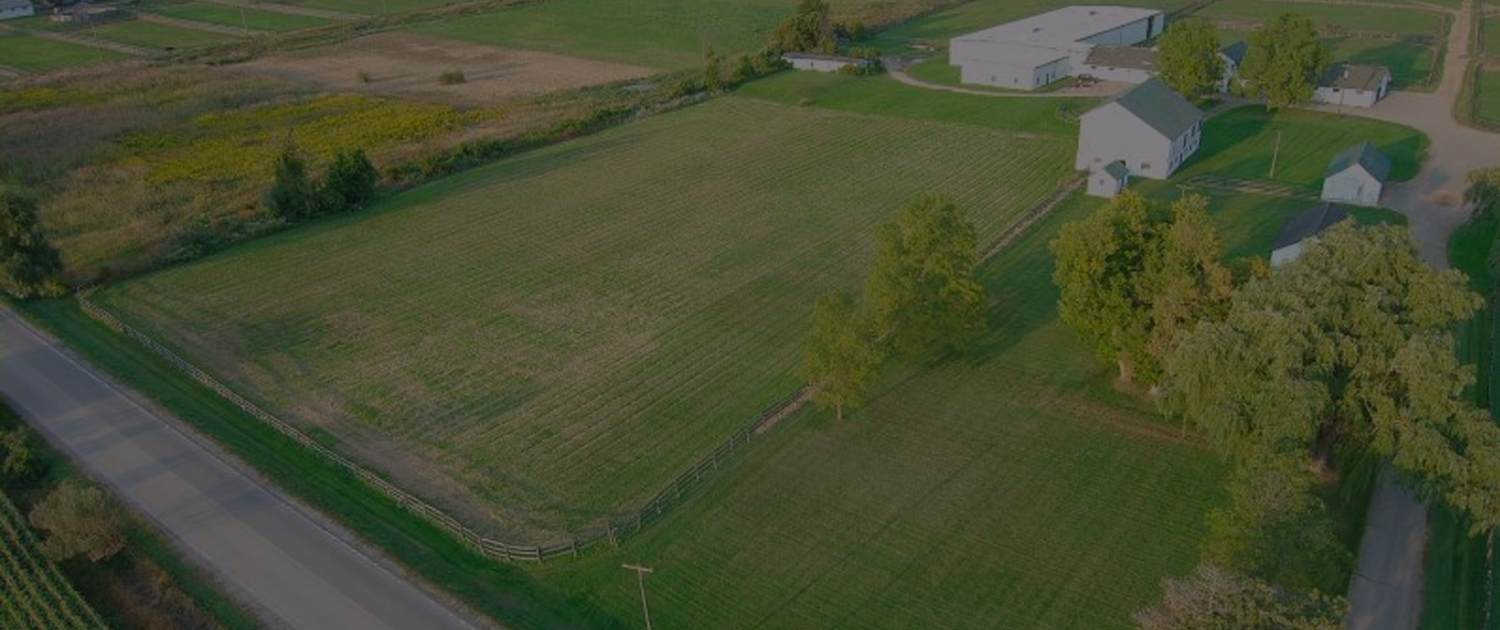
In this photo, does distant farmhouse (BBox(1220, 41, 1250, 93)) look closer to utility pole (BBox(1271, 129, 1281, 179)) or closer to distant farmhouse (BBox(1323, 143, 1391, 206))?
utility pole (BBox(1271, 129, 1281, 179))

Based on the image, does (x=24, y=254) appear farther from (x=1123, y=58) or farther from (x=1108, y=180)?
(x=1123, y=58)

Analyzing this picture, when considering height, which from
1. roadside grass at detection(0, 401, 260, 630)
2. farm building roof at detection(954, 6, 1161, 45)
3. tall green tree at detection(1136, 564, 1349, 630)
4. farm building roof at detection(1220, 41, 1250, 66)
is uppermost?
farm building roof at detection(954, 6, 1161, 45)

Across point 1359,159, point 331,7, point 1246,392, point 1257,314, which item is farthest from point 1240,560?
point 331,7

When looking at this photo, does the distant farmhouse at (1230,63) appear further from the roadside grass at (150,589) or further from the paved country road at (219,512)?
the roadside grass at (150,589)

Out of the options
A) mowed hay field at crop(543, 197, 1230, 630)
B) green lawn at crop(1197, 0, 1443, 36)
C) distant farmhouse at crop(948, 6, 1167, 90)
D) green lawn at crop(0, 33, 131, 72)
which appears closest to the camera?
mowed hay field at crop(543, 197, 1230, 630)

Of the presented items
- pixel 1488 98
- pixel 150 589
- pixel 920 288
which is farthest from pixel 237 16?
pixel 1488 98

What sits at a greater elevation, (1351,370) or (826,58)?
(826,58)

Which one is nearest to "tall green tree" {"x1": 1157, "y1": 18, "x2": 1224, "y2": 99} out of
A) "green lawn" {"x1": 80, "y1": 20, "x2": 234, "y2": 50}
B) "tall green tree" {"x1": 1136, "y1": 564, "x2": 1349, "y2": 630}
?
"tall green tree" {"x1": 1136, "y1": 564, "x2": 1349, "y2": 630}
